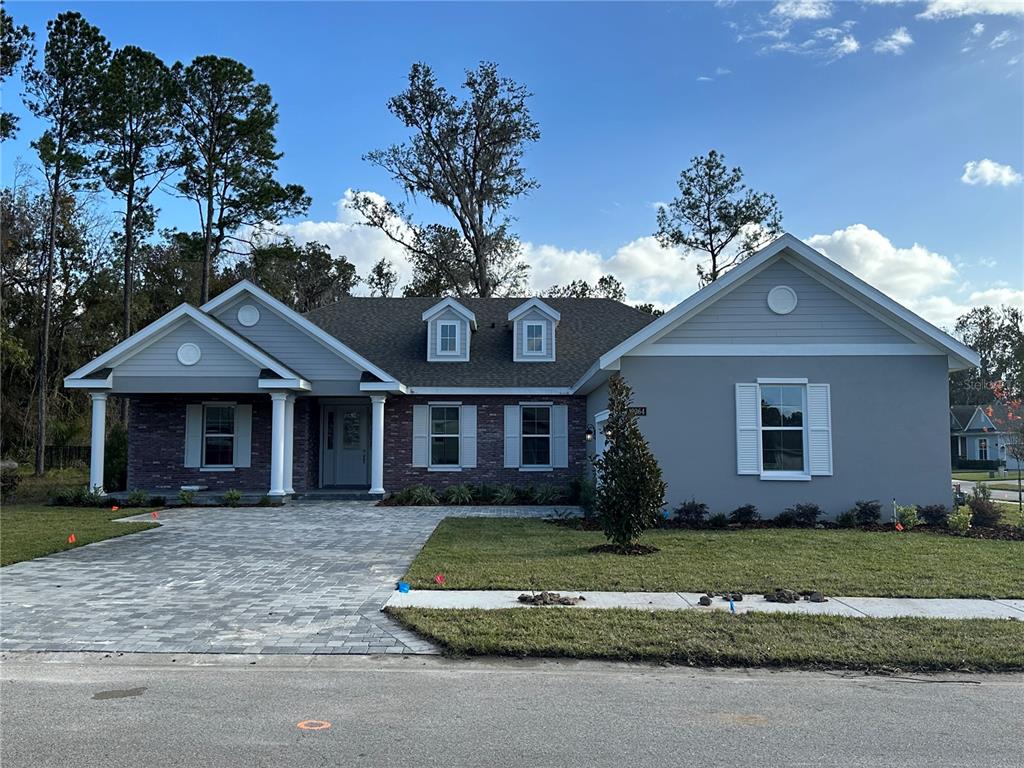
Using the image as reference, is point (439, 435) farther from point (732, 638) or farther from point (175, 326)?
point (732, 638)

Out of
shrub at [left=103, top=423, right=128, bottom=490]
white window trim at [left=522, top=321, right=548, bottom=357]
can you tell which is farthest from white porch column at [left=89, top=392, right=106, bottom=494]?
white window trim at [left=522, top=321, right=548, bottom=357]

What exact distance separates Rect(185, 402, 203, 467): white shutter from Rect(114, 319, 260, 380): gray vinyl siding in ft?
5.87

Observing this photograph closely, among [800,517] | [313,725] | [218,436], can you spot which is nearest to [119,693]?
[313,725]

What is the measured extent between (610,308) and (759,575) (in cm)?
1700

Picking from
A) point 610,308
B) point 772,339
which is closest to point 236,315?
point 610,308

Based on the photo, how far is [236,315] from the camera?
2064 centimetres

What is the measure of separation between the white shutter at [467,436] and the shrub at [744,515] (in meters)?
7.90

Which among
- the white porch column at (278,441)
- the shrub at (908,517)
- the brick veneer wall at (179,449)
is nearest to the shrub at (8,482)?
the brick veneer wall at (179,449)

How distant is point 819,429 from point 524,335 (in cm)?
933

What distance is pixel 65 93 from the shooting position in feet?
87.0

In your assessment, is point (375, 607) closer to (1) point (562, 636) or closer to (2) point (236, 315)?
(1) point (562, 636)

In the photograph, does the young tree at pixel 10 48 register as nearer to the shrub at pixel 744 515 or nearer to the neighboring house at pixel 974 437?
the shrub at pixel 744 515

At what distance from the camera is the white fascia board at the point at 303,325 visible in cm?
1972

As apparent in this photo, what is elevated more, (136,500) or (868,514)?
(868,514)
